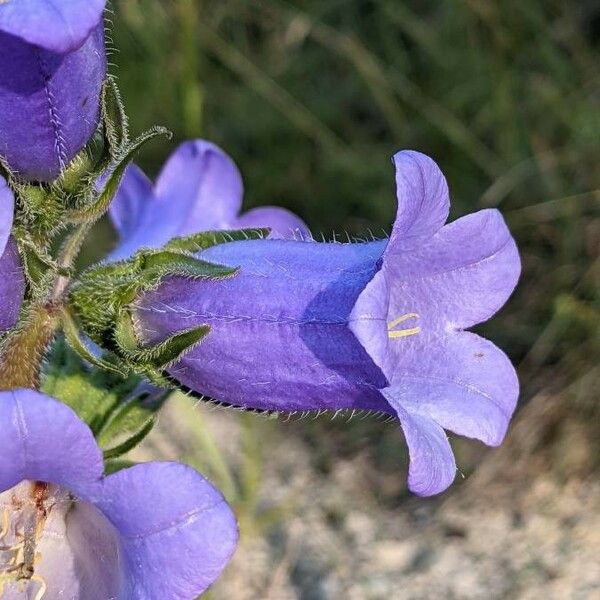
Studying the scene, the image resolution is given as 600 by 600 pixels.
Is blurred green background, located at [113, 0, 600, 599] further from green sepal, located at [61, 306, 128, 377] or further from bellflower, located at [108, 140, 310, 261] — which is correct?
green sepal, located at [61, 306, 128, 377]

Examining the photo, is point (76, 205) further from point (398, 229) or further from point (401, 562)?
point (401, 562)

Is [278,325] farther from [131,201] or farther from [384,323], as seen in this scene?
[131,201]

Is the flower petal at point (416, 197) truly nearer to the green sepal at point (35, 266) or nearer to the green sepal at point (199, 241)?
the green sepal at point (199, 241)

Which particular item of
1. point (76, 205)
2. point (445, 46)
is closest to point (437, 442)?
point (76, 205)

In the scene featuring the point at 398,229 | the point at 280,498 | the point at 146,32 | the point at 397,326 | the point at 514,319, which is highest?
the point at 398,229

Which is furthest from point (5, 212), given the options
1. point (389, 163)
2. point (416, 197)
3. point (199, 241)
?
point (389, 163)

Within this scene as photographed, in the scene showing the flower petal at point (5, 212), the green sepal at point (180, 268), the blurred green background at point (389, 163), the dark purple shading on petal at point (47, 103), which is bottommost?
the blurred green background at point (389, 163)

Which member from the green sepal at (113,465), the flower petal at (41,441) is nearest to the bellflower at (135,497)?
the flower petal at (41,441)
